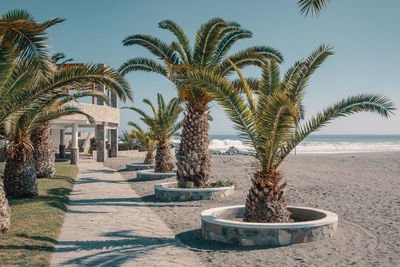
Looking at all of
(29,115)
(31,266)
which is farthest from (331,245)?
(29,115)

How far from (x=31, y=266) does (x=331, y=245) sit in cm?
461

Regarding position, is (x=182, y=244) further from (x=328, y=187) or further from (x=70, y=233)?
(x=328, y=187)

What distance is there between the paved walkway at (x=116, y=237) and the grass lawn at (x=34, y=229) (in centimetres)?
19

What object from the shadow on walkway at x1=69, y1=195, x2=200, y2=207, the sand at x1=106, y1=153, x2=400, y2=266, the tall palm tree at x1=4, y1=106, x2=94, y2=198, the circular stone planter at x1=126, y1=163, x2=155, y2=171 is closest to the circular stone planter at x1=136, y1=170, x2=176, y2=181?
the sand at x1=106, y1=153, x2=400, y2=266

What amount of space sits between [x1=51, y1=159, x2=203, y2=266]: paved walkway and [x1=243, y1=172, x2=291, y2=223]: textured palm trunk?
5.03ft

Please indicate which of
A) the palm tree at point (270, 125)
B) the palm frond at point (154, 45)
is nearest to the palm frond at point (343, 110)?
the palm tree at point (270, 125)

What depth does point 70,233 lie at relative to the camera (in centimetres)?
697

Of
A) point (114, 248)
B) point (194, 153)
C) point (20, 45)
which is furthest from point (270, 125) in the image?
point (194, 153)

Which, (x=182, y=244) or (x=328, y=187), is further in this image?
(x=328, y=187)

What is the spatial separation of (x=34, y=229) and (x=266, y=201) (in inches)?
175

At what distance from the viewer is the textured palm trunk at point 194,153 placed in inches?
469

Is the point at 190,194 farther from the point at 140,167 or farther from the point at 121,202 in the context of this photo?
the point at 140,167

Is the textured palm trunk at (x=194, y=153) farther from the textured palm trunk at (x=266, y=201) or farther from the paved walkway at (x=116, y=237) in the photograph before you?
the textured palm trunk at (x=266, y=201)

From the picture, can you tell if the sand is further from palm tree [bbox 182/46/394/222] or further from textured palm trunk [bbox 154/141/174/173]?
textured palm trunk [bbox 154/141/174/173]
